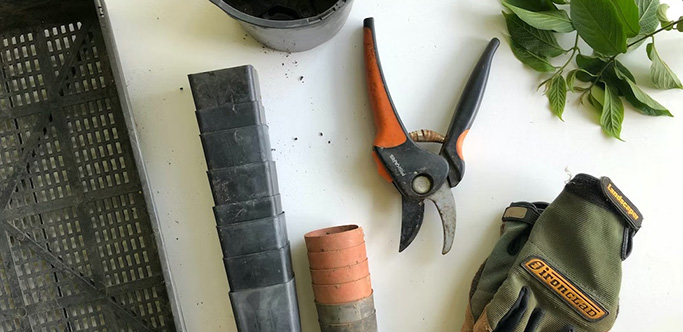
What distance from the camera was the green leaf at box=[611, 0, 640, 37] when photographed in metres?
0.77

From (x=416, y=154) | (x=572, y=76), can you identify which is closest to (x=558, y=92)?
(x=572, y=76)

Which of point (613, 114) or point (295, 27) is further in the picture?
point (613, 114)

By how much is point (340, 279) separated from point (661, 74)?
0.61 m

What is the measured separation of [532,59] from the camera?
0.83 meters

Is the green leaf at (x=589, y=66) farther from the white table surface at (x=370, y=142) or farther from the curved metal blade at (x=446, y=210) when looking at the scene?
the curved metal blade at (x=446, y=210)

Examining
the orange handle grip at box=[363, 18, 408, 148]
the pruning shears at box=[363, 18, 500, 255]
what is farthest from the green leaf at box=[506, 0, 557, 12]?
the orange handle grip at box=[363, 18, 408, 148]

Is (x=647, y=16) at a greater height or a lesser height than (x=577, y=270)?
greater

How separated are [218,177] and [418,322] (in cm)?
40

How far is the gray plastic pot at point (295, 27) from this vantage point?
679mm

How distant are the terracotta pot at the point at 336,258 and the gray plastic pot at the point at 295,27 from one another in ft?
1.03

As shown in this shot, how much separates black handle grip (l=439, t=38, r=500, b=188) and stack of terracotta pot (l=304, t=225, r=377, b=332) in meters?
0.18

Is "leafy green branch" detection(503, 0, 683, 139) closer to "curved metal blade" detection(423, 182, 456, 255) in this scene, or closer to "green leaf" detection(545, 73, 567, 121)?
"green leaf" detection(545, 73, 567, 121)

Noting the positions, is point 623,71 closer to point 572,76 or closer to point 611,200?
point 572,76

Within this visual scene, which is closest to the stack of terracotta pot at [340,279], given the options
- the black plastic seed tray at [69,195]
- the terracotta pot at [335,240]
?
the terracotta pot at [335,240]
